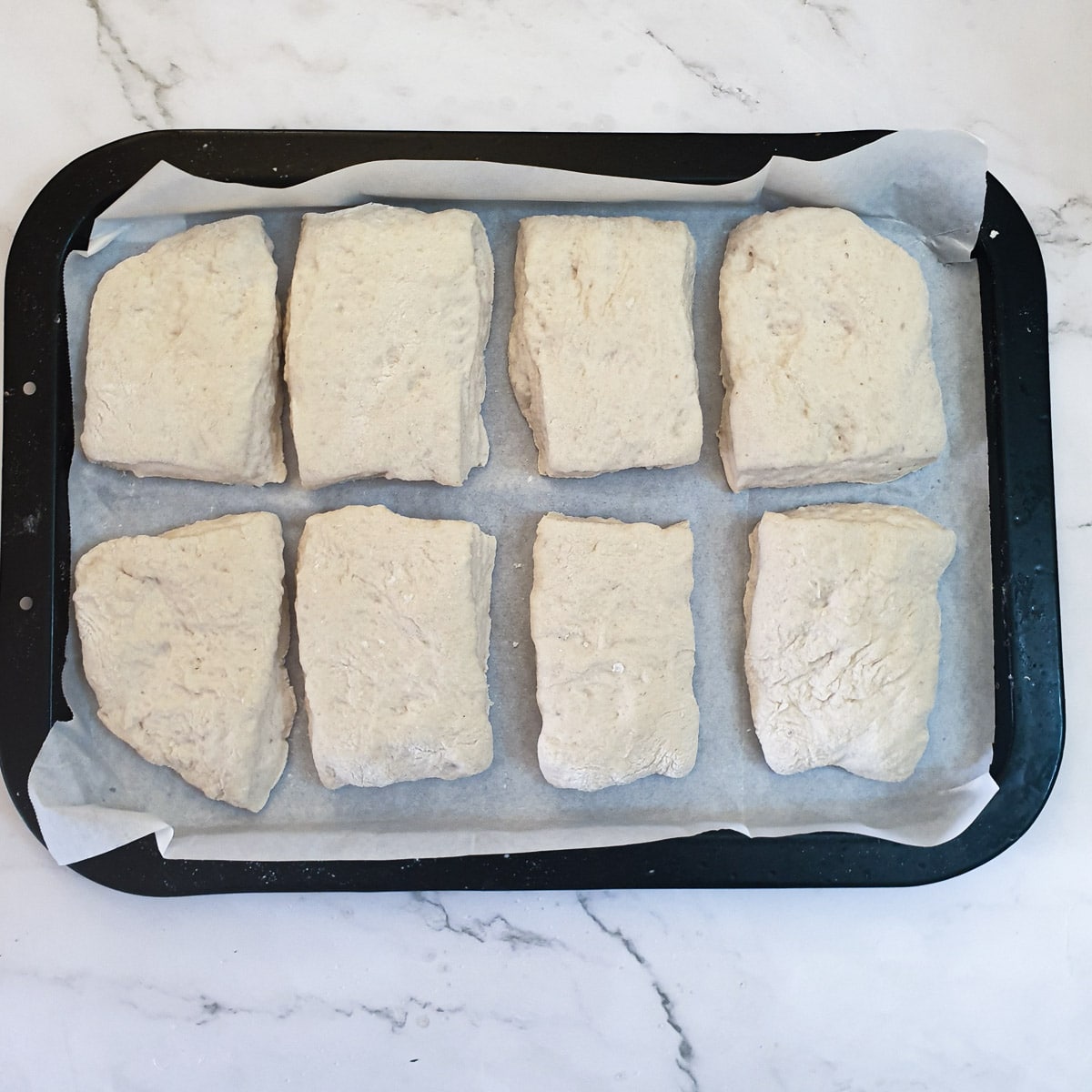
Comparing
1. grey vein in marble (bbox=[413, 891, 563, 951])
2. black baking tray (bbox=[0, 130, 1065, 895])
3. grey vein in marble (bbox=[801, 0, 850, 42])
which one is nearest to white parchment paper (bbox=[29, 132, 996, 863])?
black baking tray (bbox=[0, 130, 1065, 895])

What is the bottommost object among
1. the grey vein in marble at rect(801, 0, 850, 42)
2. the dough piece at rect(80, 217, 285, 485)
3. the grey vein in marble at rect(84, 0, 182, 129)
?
the dough piece at rect(80, 217, 285, 485)

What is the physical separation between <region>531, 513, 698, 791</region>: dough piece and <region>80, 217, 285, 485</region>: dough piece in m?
0.55

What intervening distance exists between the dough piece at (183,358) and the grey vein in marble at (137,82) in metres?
0.32

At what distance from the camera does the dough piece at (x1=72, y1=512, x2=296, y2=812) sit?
5.15ft

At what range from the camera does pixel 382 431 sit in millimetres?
1583

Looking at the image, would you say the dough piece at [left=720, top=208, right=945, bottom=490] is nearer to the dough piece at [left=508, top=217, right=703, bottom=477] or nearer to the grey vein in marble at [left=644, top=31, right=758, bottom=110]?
the dough piece at [left=508, top=217, right=703, bottom=477]

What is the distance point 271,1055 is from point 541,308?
1.37 metres

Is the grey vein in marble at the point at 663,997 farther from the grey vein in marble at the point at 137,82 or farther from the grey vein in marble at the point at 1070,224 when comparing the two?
the grey vein in marble at the point at 137,82

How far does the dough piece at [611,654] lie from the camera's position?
5.17ft

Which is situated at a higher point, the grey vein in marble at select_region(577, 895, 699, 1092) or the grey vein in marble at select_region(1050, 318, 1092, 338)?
→ the grey vein in marble at select_region(1050, 318, 1092, 338)

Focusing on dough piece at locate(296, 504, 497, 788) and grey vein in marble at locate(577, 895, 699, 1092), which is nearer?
dough piece at locate(296, 504, 497, 788)

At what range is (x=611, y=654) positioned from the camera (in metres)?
1.58

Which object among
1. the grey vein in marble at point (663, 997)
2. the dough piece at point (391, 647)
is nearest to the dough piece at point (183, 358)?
the dough piece at point (391, 647)

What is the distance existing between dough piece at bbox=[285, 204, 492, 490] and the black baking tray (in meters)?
0.16
